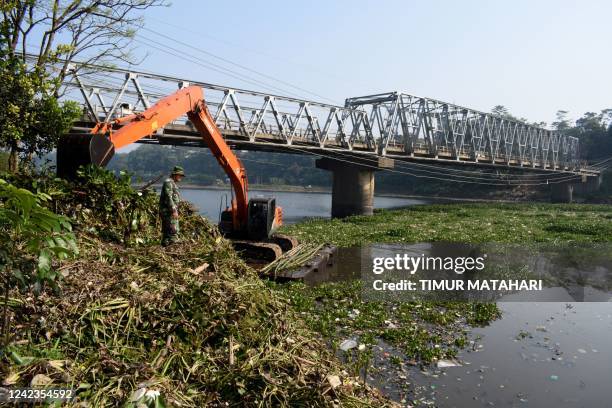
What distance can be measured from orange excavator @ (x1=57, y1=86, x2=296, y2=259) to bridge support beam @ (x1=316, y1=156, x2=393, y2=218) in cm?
2400

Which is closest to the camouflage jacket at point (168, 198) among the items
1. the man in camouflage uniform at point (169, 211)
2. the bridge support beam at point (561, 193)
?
the man in camouflage uniform at point (169, 211)

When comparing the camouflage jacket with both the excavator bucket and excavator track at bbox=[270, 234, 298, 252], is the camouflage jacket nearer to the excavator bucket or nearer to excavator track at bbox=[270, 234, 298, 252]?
the excavator bucket

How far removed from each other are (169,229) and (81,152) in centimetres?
209

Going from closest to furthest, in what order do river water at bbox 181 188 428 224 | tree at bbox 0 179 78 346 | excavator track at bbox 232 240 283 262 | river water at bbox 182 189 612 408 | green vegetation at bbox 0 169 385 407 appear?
1. tree at bbox 0 179 78 346
2. green vegetation at bbox 0 169 385 407
3. river water at bbox 182 189 612 408
4. excavator track at bbox 232 240 283 262
5. river water at bbox 181 188 428 224

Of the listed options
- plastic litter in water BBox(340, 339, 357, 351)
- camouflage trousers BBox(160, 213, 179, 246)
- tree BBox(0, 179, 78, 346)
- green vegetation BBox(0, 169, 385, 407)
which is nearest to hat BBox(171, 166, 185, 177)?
camouflage trousers BBox(160, 213, 179, 246)

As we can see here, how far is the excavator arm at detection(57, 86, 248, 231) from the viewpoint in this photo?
7963 millimetres

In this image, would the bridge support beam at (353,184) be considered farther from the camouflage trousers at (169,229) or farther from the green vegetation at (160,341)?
the green vegetation at (160,341)

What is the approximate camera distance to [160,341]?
16.3ft

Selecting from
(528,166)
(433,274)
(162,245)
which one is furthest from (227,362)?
(528,166)

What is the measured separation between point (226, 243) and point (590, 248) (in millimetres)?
16423

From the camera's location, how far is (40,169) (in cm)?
894

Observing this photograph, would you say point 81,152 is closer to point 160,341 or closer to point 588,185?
point 160,341

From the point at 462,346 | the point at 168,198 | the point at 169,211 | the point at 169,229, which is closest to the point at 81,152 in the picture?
the point at 168,198

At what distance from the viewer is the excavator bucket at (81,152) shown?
7.86m
